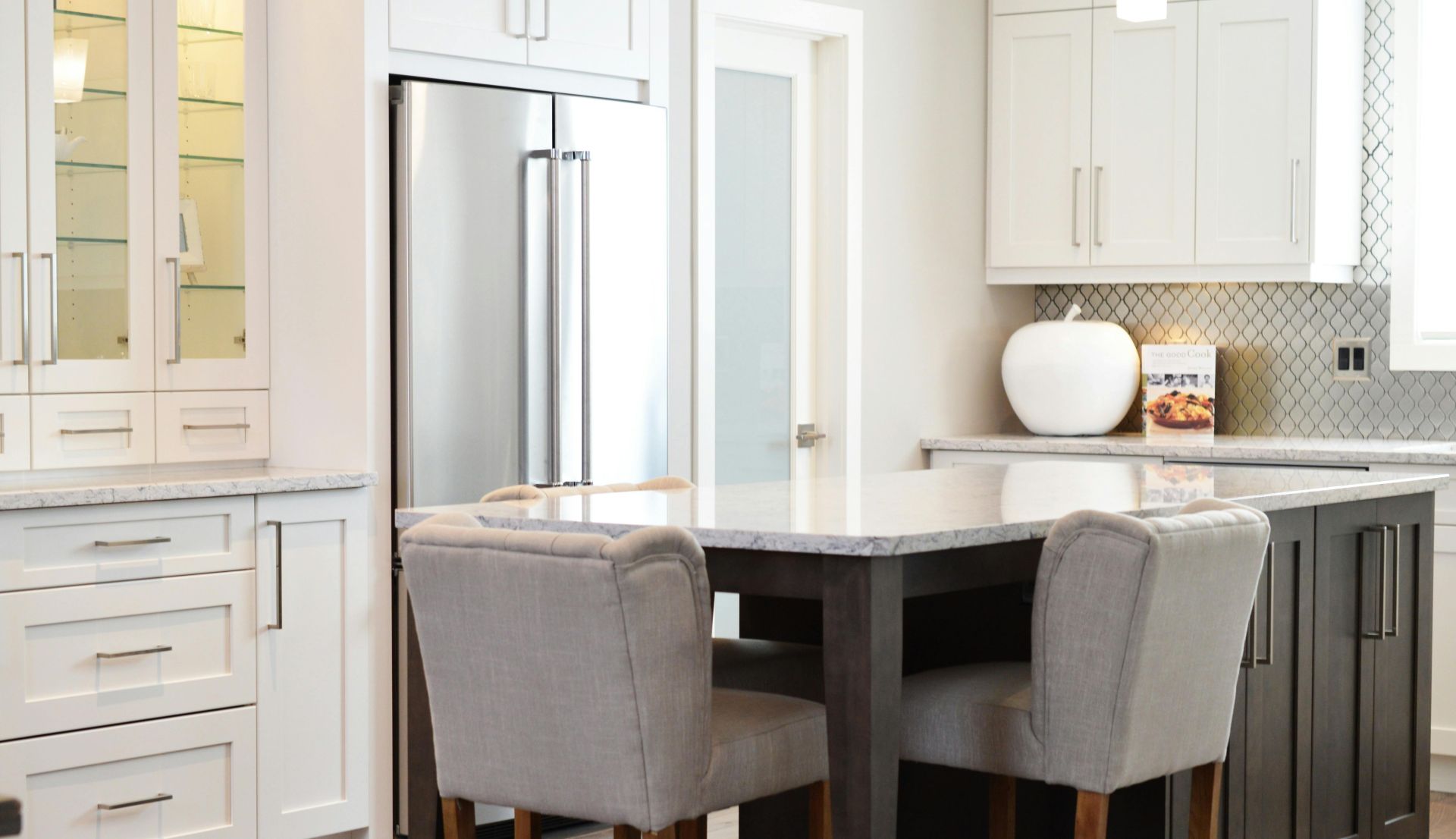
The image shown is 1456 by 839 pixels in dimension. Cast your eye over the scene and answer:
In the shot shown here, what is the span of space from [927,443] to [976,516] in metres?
2.86

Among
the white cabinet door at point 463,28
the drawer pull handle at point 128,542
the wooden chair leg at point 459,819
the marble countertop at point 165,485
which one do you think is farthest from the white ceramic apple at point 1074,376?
the wooden chair leg at point 459,819

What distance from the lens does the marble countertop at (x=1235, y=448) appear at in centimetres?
433

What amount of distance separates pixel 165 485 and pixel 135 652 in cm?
33

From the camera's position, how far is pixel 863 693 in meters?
1.97

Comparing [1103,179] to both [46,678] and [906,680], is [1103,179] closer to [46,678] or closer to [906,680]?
[906,680]

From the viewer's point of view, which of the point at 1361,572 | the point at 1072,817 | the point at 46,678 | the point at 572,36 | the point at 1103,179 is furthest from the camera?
the point at 1103,179

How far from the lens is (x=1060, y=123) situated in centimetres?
511

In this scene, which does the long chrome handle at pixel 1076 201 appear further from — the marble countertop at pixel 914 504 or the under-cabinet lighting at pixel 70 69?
the under-cabinet lighting at pixel 70 69

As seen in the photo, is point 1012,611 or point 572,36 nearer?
point 1012,611

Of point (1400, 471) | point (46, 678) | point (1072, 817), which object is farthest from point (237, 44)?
point (1400, 471)

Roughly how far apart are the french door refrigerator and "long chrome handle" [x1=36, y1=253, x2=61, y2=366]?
0.69m

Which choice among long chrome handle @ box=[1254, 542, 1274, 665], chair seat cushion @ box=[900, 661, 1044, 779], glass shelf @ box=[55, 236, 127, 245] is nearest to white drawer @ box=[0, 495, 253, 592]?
glass shelf @ box=[55, 236, 127, 245]

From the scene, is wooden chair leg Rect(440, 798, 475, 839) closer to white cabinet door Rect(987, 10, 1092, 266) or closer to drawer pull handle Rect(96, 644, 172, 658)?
drawer pull handle Rect(96, 644, 172, 658)

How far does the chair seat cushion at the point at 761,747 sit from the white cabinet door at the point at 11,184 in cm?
181
